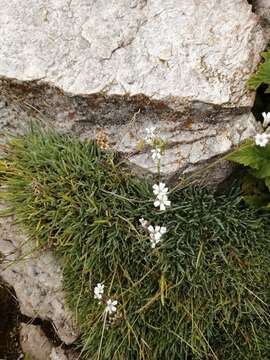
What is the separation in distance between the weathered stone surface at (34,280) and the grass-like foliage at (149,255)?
22cm

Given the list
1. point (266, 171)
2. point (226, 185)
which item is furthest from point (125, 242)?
point (266, 171)

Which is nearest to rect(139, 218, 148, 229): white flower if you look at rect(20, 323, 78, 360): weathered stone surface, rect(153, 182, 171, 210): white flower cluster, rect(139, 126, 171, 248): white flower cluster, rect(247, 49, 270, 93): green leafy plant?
rect(139, 126, 171, 248): white flower cluster

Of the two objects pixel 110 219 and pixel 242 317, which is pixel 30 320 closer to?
pixel 110 219

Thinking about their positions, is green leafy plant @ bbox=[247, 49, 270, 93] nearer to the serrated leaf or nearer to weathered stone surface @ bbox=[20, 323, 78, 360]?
the serrated leaf

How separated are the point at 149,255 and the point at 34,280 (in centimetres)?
92

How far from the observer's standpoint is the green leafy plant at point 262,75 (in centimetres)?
258

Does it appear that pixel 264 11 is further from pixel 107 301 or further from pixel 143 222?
pixel 107 301

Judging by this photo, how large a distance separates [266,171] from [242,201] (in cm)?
44

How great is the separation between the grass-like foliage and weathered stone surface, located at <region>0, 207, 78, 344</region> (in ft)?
0.73

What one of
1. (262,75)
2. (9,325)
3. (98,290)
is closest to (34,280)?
(9,325)

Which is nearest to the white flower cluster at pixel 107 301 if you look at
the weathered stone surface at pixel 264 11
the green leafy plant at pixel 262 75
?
the green leafy plant at pixel 262 75

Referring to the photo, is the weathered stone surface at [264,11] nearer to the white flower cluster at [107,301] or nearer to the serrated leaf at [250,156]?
the serrated leaf at [250,156]

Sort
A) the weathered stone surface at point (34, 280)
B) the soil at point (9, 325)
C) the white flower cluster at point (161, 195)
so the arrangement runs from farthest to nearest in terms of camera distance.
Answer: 1. the soil at point (9, 325)
2. the weathered stone surface at point (34, 280)
3. the white flower cluster at point (161, 195)

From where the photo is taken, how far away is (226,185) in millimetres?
3051
